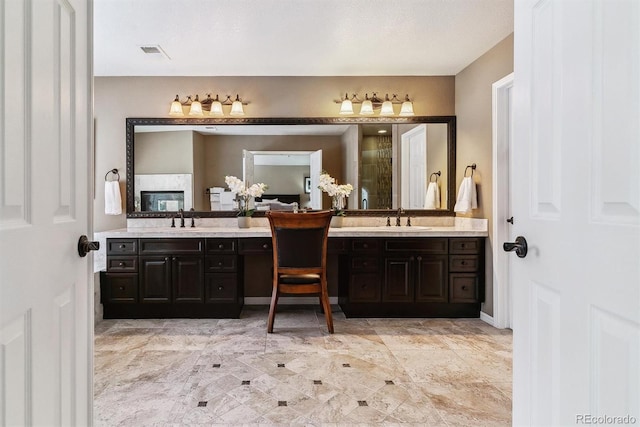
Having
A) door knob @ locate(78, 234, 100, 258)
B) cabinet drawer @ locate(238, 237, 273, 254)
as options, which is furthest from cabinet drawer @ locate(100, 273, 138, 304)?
door knob @ locate(78, 234, 100, 258)

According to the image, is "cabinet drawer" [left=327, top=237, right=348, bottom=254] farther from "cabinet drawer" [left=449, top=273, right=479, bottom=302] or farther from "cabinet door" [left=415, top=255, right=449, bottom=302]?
"cabinet drawer" [left=449, top=273, right=479, bottom=302]

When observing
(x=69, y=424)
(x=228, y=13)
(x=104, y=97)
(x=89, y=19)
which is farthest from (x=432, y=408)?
(x=104, y=97)

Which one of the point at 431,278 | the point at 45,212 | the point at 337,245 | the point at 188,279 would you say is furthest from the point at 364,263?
the point at 45,212

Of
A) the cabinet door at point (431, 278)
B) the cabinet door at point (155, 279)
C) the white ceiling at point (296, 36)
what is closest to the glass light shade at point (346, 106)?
the white ceiling at point (296, 36)

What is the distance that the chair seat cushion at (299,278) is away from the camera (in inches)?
121

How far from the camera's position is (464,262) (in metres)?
3.44

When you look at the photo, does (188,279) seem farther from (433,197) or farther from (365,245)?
(433,197)

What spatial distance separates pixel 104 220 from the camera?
3.87 metres

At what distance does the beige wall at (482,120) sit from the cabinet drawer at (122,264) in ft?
10.6

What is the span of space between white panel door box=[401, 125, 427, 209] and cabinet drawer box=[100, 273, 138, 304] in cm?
278

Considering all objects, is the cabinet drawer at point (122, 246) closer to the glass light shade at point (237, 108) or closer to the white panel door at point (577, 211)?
the glass light shade at point (237, 108)

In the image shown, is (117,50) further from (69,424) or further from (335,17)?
(69,424)

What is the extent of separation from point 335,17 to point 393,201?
195cm

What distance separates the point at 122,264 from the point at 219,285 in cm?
90
